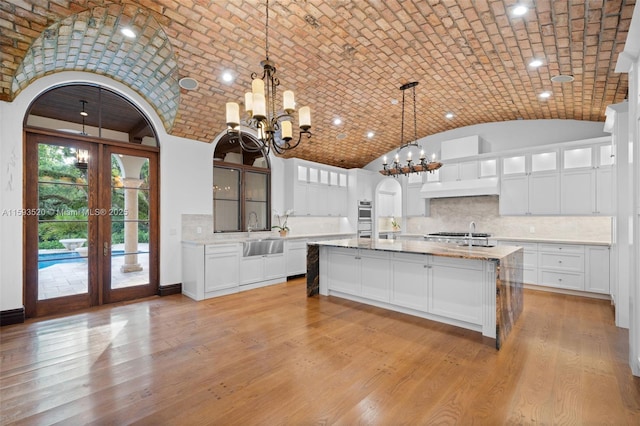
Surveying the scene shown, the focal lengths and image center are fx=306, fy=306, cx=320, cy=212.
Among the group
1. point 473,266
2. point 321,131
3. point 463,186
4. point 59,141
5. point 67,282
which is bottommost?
point 67,282

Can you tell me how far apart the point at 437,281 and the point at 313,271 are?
2012mm

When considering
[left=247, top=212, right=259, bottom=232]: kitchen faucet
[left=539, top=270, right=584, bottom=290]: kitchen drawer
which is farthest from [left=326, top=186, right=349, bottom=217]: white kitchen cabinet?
[left=539, top=270, right=584, bottom=290]: kitchen drawer

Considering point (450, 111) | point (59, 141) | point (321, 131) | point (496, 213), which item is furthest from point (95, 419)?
point (496, 213)

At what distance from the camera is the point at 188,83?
4250mm

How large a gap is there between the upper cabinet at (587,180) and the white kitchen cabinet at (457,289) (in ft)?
11.4

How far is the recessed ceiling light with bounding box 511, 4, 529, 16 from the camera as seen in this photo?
2957mm

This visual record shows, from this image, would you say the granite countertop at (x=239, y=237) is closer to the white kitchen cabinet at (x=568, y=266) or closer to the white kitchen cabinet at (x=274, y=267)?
the white kitchen cabinet at (x=274, y=267)

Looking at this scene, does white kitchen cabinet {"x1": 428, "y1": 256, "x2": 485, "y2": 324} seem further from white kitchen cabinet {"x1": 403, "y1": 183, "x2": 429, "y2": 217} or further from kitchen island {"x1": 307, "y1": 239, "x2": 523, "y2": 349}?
white kitchen cabinet {"x1": 403, "y1": 183, "x2": 429, "y2": 217}

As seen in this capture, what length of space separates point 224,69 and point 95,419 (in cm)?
392

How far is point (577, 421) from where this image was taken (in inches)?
76.7

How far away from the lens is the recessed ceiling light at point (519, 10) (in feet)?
9.70

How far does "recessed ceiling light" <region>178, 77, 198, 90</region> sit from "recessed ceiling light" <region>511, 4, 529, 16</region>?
12.6 feet

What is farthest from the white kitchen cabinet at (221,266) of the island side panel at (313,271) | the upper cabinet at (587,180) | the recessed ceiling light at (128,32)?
the upper cabinet at (587,180)

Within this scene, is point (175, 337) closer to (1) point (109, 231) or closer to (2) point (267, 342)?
(2) point (267, 342)
